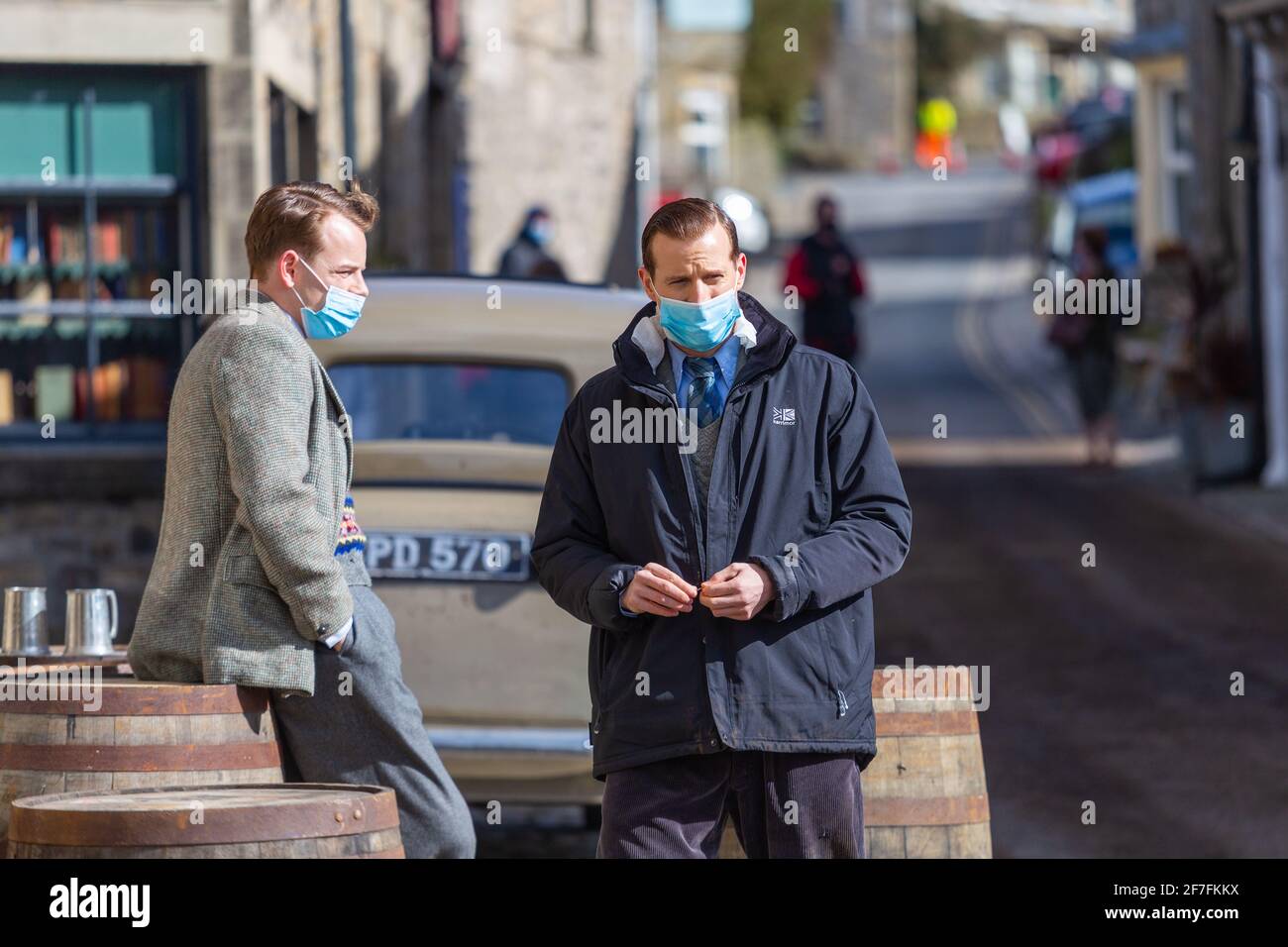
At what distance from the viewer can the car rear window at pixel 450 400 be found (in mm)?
6926

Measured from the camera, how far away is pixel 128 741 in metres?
4.11

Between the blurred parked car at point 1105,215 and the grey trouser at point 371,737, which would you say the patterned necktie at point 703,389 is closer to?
the grey trouser at point 371,737

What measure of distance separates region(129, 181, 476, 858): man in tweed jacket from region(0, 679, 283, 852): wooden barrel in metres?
0.12

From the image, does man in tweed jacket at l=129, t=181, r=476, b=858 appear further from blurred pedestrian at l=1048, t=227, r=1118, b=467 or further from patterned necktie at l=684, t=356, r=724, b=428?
blurred pedestrian at l=1048, t=227, r=1118, b=467

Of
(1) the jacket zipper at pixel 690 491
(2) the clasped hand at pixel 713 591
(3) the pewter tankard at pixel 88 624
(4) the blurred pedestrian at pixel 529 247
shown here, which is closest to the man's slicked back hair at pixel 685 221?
(1) the jacket zipper at pixel 690 491

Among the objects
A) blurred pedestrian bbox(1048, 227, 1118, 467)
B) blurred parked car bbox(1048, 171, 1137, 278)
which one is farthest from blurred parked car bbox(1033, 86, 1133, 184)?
blurred pedestrian bbox(1048, 227, 1118, 467)

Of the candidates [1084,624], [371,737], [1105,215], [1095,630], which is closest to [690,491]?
[371,737]


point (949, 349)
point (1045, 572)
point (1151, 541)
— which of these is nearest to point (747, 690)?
point (1045, 572)

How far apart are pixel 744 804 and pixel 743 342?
0.88 m

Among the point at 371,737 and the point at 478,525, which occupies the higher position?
the point at 478,525

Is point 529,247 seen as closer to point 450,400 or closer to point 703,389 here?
point 450,400

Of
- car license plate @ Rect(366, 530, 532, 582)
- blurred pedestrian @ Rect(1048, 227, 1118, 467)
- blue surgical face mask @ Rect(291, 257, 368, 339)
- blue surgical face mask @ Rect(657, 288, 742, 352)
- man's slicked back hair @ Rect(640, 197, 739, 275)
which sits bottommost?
car license plate @ Rect(366, 530, 532, 582)

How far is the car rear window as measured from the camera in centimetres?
693
